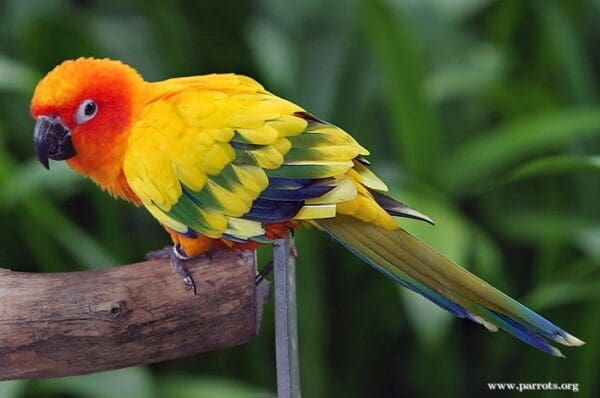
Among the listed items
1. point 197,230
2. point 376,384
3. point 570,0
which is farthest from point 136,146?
point 570,0

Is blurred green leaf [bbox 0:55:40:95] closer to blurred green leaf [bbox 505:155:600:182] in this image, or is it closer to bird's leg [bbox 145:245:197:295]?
bird's leg [bbox 145:245:197:295]

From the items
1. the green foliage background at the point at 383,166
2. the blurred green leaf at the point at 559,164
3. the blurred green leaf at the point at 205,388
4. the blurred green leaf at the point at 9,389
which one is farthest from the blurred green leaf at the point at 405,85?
the blurred green leaf at the point at 9,389

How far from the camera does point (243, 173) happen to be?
0.61 m

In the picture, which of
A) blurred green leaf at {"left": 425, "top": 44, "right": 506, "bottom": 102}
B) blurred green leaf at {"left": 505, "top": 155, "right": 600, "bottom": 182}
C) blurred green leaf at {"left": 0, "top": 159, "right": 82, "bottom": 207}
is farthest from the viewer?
blurred green leaf at {"left": 425, "top": 44, "right": 506, "bottom": 102}

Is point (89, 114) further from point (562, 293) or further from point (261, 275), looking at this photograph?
point (562, 293)

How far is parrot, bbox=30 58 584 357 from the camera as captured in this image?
0.61 metres

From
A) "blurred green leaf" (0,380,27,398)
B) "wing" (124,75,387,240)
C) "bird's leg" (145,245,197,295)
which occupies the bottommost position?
"blurred green leaf" (0,380,27,398)

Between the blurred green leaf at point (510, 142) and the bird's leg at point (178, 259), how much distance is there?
40cm

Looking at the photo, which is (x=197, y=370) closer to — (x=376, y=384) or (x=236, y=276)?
(x=376, y=384)

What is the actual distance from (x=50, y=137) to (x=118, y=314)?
13 centimetres

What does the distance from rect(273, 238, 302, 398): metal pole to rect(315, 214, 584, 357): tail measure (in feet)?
0.16

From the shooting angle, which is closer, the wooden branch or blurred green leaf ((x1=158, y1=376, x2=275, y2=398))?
the wooden branch

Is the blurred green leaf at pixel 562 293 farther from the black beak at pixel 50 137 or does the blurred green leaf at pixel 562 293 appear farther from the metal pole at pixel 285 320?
the black beak at pixel 50 137

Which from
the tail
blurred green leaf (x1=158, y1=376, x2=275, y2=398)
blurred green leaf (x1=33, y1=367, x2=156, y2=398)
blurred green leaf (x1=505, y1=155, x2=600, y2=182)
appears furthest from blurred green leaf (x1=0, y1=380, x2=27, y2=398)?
blurred green leaf (x1=505, y1=155, x2=600, y2=182)
